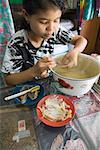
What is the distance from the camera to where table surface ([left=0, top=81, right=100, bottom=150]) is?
580 millimetres

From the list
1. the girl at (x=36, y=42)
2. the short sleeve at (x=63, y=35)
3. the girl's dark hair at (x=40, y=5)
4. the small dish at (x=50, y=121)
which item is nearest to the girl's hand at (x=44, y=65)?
the girl at (x=36, y=42)

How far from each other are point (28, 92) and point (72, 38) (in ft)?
1.59

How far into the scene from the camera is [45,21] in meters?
0.82

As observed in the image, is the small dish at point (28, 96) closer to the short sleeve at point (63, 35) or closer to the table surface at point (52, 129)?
the table surface at point (52, 129)

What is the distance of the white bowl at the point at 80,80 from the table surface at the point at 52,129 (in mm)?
45

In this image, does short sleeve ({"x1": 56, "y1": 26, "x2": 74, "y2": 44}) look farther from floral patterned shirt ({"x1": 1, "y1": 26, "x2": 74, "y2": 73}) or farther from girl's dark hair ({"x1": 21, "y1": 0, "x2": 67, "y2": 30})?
girl's dark hair ({"x1": 21, "y1": 0, "x2": 67, "y2": 30})

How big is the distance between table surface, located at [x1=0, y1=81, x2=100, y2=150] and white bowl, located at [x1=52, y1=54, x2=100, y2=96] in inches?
1.8

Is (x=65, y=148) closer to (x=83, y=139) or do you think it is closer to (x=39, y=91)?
(x=83, y=139)

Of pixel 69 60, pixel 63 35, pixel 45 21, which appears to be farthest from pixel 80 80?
pixel 63 35

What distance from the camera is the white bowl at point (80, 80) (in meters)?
0.67

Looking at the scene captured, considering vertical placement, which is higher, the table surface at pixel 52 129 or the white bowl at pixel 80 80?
the white bowl at pixel 80 80

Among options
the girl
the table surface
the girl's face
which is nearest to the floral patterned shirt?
the girl

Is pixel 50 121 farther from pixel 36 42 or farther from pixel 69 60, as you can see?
pixel 36 42

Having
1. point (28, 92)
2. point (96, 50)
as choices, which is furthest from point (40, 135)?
point (96, 50)
